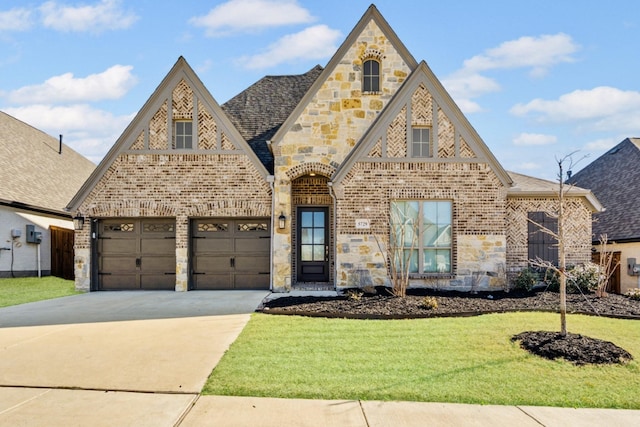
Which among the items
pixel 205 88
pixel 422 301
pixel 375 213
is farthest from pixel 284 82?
pixel 422 301

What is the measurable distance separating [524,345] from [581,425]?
2.31 meters

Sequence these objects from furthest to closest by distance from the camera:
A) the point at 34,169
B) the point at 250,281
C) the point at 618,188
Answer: the point at 34,169 → the point at 618,188 → the point at 250,281

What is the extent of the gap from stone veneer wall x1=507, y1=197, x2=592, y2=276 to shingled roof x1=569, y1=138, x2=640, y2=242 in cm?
285

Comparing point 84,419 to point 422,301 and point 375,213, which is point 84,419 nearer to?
point 422,301

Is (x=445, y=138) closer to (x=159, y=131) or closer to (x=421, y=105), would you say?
(x=421, y=105)

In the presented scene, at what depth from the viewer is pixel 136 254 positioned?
1362 cm

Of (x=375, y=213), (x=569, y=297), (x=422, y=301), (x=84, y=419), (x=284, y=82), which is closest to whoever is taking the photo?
(x=84, y=419)

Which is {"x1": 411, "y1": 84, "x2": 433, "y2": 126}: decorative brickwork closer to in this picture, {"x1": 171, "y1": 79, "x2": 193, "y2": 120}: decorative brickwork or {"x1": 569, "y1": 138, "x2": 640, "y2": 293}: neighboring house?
{"x1": 171, "y1": 79, "x2": 193, "y2": 120}: decorative brickwork

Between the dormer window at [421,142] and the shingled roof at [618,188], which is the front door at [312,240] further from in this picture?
the shingled roof at [618,188]

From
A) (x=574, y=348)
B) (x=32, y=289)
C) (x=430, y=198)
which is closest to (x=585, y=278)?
(x=430, y=198)

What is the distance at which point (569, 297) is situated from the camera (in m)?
11.3

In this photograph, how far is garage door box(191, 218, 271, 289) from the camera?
13547mm

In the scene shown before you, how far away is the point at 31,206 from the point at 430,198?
1377 cm

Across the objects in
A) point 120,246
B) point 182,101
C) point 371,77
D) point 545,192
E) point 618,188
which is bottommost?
point 120,246
